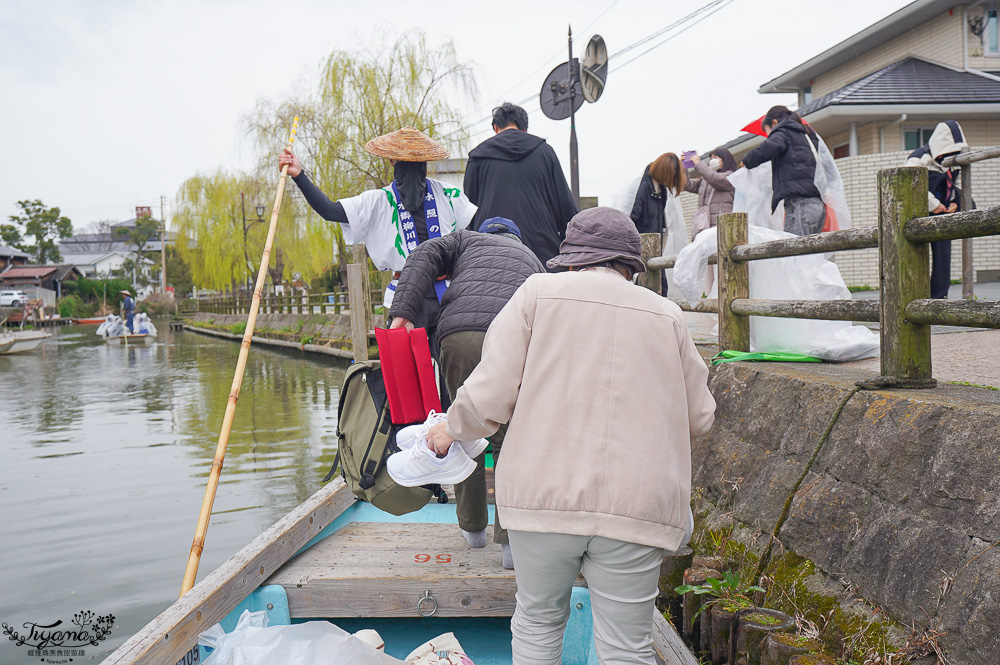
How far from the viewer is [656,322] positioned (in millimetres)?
1949

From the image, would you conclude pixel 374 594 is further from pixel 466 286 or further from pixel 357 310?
pixel 357 310

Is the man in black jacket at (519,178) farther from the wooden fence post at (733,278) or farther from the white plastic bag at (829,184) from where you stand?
the white plastic bag at (829,184)

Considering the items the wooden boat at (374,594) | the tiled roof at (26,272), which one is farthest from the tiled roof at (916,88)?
the tiled roof at (26,272)

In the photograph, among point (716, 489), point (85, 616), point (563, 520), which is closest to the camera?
point (563, 520)

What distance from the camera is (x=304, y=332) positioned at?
22.5 meters

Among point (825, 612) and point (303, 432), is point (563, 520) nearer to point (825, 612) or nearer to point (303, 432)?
point (825, 612)

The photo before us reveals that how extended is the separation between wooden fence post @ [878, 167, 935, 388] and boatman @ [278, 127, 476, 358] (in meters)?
2.22

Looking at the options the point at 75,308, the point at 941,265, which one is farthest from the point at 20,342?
the point at 75,308

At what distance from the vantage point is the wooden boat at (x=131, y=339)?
29.2 m

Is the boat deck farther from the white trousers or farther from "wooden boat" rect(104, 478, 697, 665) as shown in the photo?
the white trousers

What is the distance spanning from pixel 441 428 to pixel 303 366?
52.7ft

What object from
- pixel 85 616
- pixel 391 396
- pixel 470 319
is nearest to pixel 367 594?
pixel 391 396

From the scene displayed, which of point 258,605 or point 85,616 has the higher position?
point 258,605

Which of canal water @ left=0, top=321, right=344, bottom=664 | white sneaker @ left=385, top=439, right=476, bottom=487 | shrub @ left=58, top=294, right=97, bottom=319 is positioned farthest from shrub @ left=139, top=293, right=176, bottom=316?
white sneaker @ left=385, top=439, right=476, bottom=487
